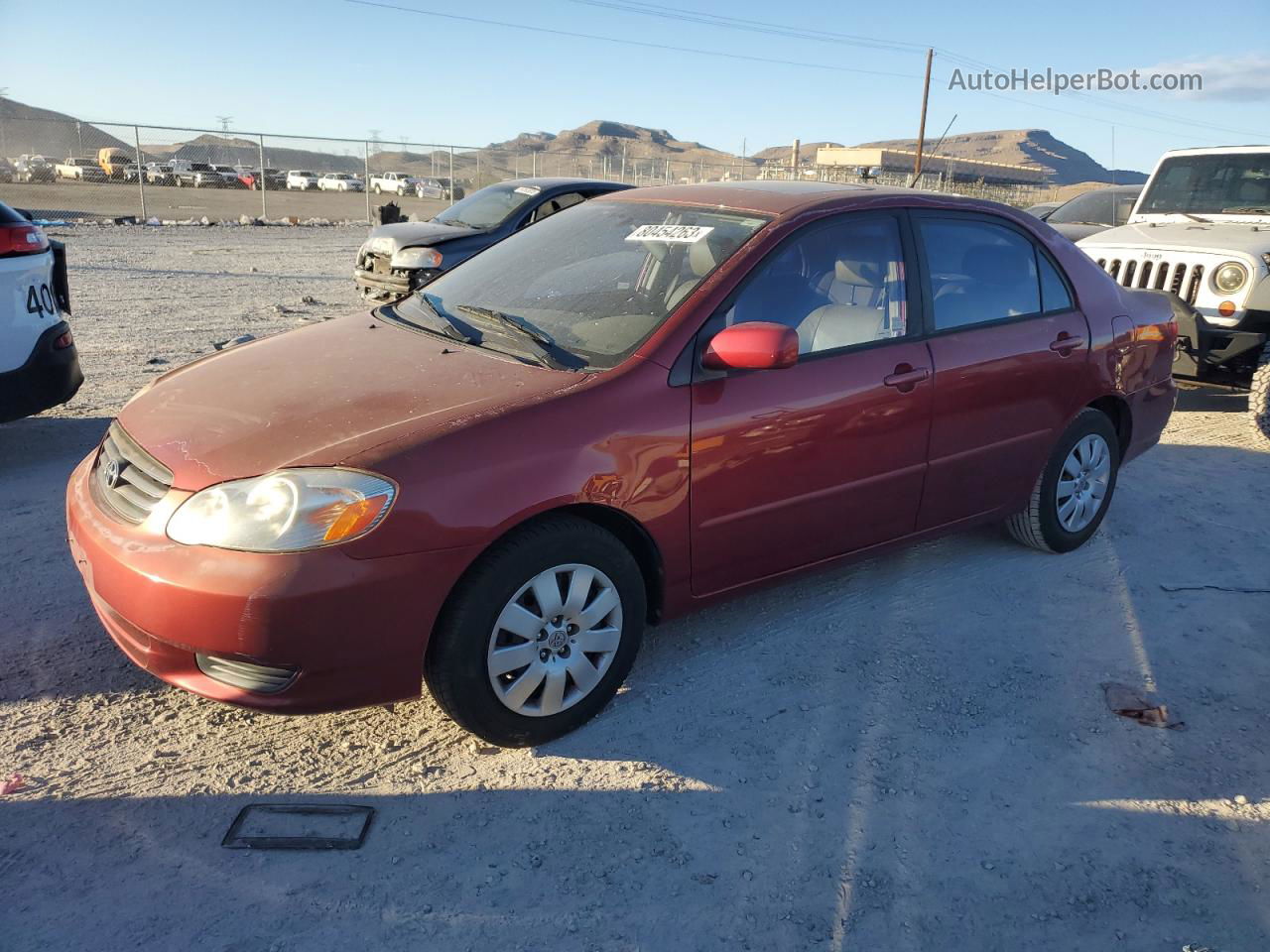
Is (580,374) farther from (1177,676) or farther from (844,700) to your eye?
(1177,676)

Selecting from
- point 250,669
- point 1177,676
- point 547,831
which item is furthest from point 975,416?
point 250,669

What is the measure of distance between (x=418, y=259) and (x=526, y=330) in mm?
6518

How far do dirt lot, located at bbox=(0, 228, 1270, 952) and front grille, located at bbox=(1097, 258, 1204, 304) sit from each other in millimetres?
4008

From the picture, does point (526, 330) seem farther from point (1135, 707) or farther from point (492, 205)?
point (492, 205)

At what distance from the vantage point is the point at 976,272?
4.17m

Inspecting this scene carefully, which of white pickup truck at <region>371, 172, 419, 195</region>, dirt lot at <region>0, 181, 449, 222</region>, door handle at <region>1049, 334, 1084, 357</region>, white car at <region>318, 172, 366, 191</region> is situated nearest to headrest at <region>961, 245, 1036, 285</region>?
door handle at <region>1049, 334, 1084, 357</region>

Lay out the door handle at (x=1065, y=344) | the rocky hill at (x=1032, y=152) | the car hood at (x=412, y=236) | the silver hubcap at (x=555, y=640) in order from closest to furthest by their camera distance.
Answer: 1. the silver hubcap at (x=555, y=640)
2. the door handle at (x=1065, y=344)
3. the car hood at (x=412, y=236)
4. the rocky hill at (x=1032, y=152)

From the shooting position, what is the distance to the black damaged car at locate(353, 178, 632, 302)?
9.86m

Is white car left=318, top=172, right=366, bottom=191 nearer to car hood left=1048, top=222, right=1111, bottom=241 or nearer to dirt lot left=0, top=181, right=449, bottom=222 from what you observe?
dirt lot left=0, top=181, right=449, bottom=222

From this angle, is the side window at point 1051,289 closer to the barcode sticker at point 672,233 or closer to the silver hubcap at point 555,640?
the barcode sticker at point 672,233

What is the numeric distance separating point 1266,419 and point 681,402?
5.76m

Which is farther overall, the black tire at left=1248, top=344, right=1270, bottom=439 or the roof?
the black tire at left=1248, top=344, right=1270, bottom=439

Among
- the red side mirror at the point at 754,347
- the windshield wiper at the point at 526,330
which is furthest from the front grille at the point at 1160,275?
the windshield wiper at the point at 526,330

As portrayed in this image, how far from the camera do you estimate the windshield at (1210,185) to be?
322 inches
